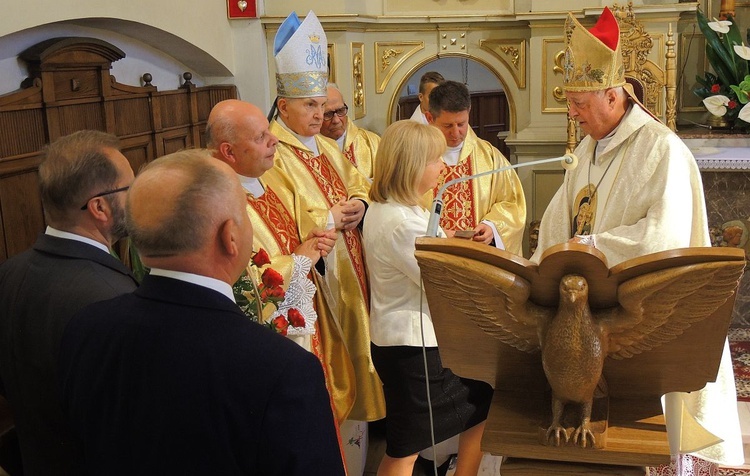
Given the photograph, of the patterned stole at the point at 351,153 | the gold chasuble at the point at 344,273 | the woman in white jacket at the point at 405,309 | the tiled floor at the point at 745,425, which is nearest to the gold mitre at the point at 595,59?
the woman in white jacket at the point at 405,309

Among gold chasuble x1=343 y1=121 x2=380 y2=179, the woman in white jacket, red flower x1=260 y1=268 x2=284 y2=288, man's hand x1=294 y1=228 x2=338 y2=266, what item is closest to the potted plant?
gold chasuble x1=343 y1=121 x2=380 y2=179

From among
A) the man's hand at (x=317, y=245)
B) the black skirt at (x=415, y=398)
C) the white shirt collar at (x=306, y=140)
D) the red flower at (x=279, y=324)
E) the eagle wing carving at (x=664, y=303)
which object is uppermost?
the white shirt collar at (x=306, y=140)

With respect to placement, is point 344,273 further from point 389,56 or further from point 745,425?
point 389,56

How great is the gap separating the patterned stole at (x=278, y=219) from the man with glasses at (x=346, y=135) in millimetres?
830

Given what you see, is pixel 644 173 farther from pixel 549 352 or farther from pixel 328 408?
pixel 328 408

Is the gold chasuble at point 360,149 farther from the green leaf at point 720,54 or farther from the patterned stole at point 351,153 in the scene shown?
the green leaf at point 720,54

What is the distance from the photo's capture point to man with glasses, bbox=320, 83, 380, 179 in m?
4.13

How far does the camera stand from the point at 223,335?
4.36 ft

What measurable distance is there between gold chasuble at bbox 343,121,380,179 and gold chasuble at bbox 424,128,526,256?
0.37 metres

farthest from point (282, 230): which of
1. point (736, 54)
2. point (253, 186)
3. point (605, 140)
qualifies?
point (736, 54)

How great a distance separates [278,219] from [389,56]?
325 centimetres

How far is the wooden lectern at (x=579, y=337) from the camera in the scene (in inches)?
64.7

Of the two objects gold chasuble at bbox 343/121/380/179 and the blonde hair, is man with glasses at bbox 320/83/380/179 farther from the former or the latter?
the blonde hair

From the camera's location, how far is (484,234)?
389cm
